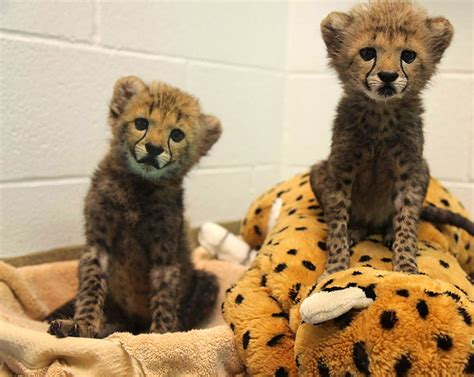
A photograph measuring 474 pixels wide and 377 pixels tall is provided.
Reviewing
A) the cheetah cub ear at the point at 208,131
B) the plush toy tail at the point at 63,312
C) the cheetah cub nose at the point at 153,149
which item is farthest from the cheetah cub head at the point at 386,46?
the plush toy tail at the point at 63,312

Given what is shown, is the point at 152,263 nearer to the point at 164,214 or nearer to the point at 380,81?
the point at 164,214

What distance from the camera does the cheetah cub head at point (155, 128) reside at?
1.50 metres

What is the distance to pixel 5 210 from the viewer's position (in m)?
1.85

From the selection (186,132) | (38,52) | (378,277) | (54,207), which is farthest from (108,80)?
(378,277)

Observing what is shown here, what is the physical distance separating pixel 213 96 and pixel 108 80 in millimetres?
557

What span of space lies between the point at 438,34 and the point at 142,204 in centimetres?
87

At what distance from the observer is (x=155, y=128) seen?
151cm

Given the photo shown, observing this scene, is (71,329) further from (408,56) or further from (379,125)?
(408,56)

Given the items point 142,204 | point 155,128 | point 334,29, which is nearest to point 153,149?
point 155,128

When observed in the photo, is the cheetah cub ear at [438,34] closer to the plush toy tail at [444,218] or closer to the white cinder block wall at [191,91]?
the plush toy tail at [444,218]

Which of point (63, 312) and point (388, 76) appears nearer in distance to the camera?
point (388, 76)

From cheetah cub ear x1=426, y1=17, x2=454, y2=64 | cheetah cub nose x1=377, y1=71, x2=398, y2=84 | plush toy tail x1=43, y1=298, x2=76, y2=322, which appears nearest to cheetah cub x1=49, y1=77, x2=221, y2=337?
plush toy tail x1=43, y1=298, x2=76, y2=322

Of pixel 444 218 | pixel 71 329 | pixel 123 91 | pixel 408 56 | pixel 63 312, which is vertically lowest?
pixel 63 312

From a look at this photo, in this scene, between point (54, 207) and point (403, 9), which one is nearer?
point (403, 9)
